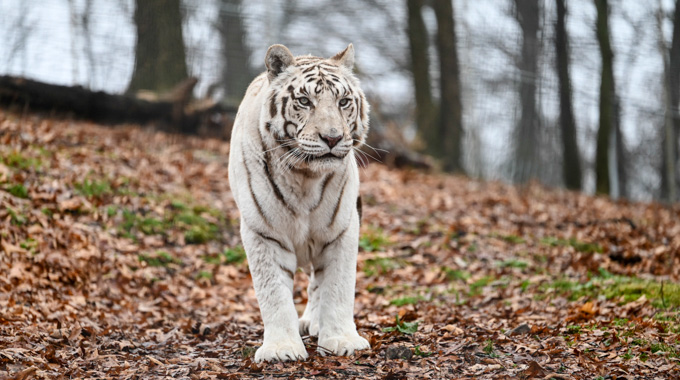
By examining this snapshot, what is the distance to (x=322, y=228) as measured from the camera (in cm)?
439

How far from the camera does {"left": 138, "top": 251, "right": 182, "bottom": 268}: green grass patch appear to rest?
7.00 m

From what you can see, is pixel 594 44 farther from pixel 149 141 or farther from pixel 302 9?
pixel 149 141

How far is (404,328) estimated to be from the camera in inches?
189

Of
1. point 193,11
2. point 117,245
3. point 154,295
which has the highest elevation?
point 193,11

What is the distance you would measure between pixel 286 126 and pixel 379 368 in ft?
5.36

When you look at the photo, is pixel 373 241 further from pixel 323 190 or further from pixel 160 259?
pixel 323 190

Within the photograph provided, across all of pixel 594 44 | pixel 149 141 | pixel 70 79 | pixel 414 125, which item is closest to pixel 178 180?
pixel 149 141

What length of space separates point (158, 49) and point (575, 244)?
26.8 ft

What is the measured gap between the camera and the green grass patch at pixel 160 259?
23.0 ft

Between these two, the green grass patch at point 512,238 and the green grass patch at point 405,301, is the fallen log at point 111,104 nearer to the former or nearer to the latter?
the green grass patch at point 512,238

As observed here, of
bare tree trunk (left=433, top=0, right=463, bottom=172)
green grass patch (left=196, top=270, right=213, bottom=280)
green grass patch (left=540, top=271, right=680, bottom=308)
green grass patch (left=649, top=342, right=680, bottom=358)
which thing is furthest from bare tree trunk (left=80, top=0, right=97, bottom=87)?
green grass patch (left=649, top=342, right=680, bottom=358)

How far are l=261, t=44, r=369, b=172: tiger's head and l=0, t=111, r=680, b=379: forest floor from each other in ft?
4.36

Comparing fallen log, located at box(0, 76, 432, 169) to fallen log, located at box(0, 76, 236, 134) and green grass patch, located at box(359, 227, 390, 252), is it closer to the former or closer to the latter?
fallen log, located at box(0, 76, 236, 134)

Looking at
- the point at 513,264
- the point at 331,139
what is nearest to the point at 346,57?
the point at 331,139
